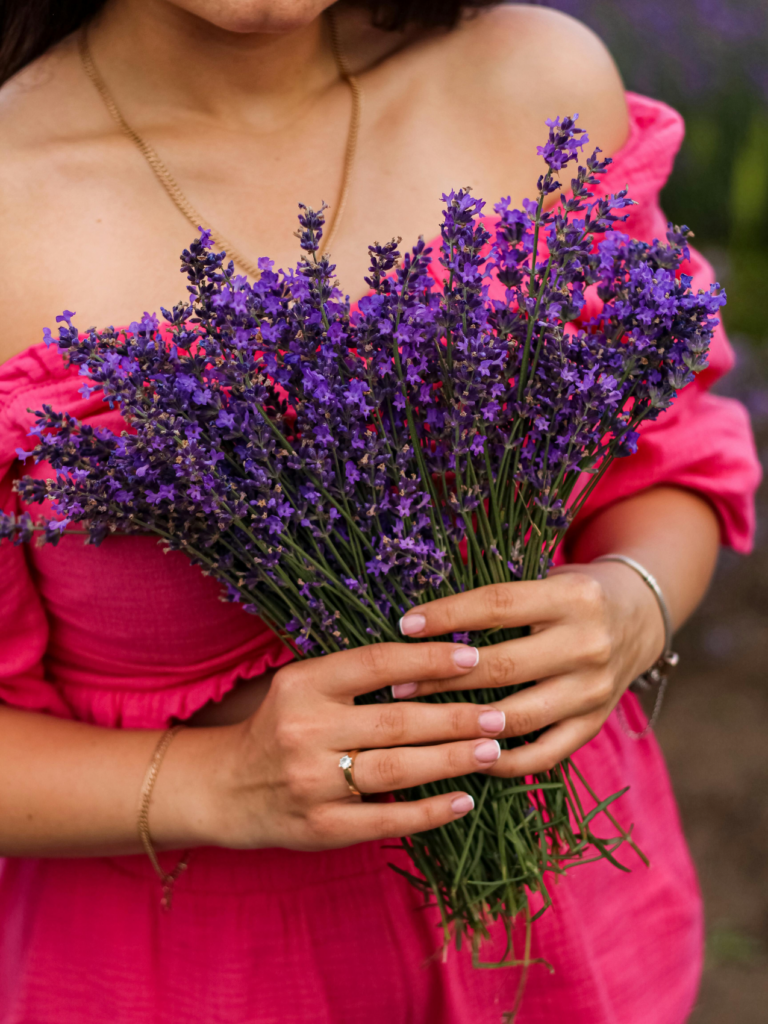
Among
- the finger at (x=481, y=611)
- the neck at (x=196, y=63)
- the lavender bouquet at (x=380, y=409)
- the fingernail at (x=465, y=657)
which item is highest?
the neck at (x=196, y=63)

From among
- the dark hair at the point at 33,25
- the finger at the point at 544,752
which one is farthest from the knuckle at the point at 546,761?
the dark hair at the point at 33,25

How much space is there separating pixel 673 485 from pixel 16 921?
115cm

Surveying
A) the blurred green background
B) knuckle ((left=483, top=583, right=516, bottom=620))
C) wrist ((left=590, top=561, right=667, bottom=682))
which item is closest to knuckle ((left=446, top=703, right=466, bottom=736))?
knuckle ((left=483, top=583, right=516, bottom=620))

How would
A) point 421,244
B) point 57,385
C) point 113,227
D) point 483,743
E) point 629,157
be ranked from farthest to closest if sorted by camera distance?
point 629,157 < point 113,227 < point 57,385 < point 483,743 < point 421,244

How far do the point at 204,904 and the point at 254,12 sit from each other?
1052 mm

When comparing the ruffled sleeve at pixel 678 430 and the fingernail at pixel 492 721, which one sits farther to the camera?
the ruffled sleeve at pixel 678 430

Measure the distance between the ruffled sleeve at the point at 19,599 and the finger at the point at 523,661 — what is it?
18.5 inches

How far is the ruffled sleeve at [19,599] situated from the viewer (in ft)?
3.23

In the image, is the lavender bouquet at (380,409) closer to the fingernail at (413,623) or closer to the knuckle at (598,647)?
the fingernail at (413,623)

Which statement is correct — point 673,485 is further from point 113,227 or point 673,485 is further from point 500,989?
point 113,227

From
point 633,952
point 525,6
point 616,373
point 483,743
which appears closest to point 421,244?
point 616,373

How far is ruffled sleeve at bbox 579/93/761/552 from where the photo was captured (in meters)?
1.27

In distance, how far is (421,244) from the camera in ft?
2.43

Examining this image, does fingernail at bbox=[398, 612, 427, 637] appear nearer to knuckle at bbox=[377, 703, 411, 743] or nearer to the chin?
knuckle at bbox=[377, 703, 411, 743]
